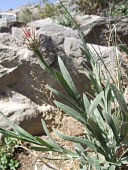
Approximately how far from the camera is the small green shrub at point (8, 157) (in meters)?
2.82

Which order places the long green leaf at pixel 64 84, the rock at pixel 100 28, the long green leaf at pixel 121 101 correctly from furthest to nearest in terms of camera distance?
the rock at pixel 100 28
the long green leaf at pixel 64 84
the long green leaf at pixel 121 101

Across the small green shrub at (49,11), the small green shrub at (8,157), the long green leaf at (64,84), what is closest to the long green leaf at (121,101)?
the long green leaf at (64,84)

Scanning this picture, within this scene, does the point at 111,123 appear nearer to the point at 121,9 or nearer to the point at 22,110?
the point at 22,110

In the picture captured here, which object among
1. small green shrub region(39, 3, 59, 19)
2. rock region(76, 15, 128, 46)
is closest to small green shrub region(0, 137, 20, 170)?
rock region(76, 15, 128, 46)

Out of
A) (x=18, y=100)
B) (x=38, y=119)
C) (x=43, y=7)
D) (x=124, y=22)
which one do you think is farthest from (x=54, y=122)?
(x=43, y=7)

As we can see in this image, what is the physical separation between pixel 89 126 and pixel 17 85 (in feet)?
6.41

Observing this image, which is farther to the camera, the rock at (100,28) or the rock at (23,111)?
the rock at (100,28)

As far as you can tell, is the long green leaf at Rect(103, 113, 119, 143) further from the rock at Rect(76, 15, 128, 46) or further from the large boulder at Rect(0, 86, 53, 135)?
the rock at Rect(76, 15, 128, 46)

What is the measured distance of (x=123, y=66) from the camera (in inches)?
138

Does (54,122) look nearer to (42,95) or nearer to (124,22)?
(42,95)

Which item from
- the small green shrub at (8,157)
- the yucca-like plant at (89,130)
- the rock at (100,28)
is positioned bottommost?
the small green shrub at (8,157)

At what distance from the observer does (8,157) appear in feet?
9.45

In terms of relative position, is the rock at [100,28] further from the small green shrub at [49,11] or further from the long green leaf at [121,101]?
the long green leaf at [121,101]

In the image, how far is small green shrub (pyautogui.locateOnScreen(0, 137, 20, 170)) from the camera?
9.25ft
